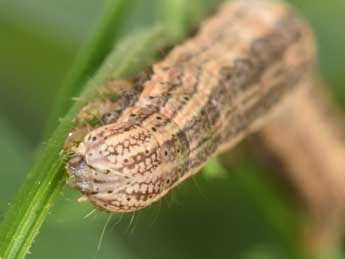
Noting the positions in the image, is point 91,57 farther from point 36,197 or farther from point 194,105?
point 36,197

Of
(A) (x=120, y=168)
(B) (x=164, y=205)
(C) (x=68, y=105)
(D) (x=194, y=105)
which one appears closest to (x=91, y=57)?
(C) (x=68, y=105)

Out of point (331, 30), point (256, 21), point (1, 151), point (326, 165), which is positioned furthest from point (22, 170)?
point (331, 30)

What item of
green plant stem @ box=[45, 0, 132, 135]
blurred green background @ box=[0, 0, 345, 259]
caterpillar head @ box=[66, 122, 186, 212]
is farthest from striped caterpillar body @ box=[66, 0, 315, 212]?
blurred green background @ box=[0, 0, 345, 259]

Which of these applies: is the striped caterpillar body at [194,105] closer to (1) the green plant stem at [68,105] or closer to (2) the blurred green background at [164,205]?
(1) the green plant stem at [68,105]

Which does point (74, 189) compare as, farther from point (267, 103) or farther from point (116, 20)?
point (267, 103)

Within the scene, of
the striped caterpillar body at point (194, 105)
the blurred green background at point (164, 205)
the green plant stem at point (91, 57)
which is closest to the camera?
the striped caterpillar body at point (194, 105)

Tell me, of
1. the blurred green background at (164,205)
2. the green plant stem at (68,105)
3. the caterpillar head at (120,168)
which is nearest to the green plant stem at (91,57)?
the green plant stem at (68,105)

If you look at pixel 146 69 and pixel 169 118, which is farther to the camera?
pixel 146 69

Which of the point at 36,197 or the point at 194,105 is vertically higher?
the point at 194,105
